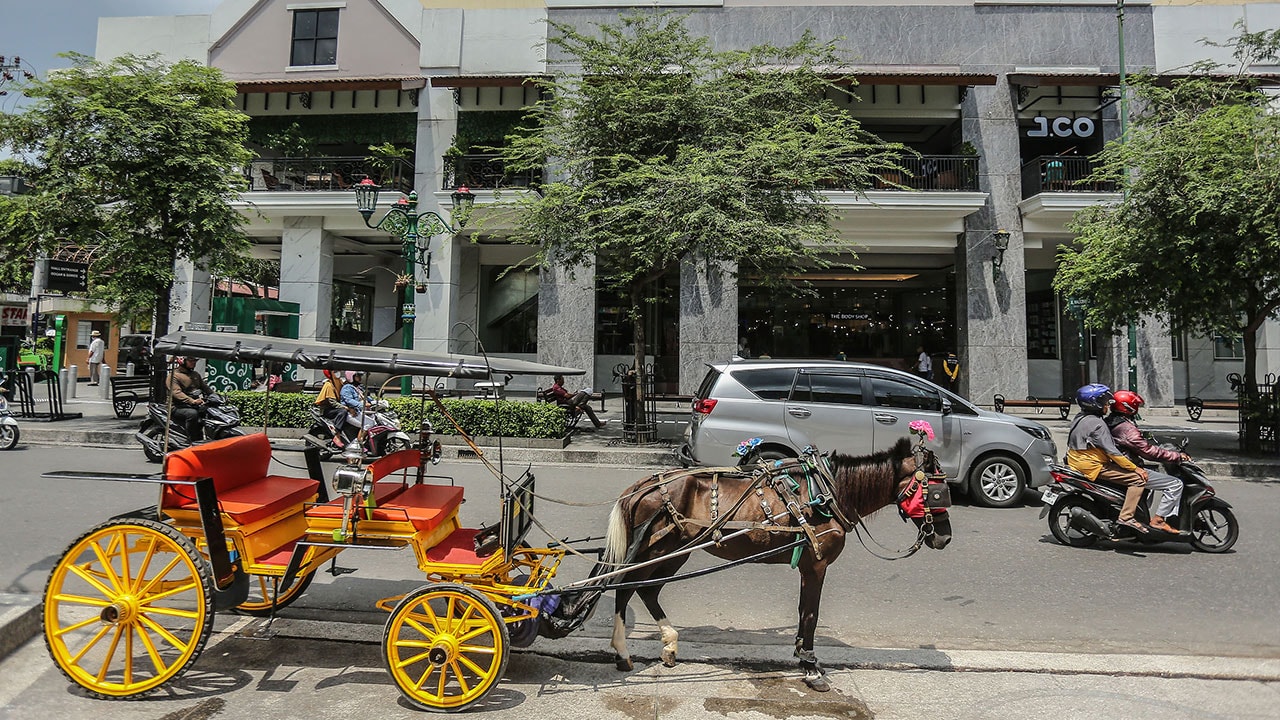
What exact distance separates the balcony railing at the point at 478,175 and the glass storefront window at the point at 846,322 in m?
9.38

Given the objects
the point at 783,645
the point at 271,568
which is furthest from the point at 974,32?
the point at 271,568

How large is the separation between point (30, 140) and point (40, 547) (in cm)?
1086

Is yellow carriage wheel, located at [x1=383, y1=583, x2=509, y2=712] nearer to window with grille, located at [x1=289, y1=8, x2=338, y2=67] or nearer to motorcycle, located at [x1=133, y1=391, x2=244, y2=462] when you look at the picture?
motorcycle, located at [x1=133, y1=391, x2=244, y2=462]

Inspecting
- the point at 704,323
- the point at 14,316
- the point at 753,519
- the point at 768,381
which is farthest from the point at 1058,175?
the point at 14,316

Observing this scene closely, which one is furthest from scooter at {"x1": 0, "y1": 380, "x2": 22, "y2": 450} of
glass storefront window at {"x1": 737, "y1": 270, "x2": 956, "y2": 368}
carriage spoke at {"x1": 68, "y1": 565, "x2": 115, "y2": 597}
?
glass storefront window at {"x1": 737, "y1": 270, "x2": 956, "y2": 368}

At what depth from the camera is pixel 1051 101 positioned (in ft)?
68.3

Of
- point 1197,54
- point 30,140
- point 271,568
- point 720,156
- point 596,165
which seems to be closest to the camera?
point 271,568

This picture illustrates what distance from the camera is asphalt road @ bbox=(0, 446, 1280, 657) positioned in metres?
4.88

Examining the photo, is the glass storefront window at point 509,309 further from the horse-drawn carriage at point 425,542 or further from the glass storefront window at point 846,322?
the horse-drawn carriage at point 425,542

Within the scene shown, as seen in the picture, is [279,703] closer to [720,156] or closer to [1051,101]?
[720,156]

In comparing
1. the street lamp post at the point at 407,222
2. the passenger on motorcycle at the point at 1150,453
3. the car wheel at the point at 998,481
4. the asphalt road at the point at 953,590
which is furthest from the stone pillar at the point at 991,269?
the street lamp post at the point at 407,222

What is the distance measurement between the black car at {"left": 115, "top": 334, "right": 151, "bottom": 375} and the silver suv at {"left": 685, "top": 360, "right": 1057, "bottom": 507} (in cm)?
703

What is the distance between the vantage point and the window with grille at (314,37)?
22.6 m

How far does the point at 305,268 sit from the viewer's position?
2147cm
